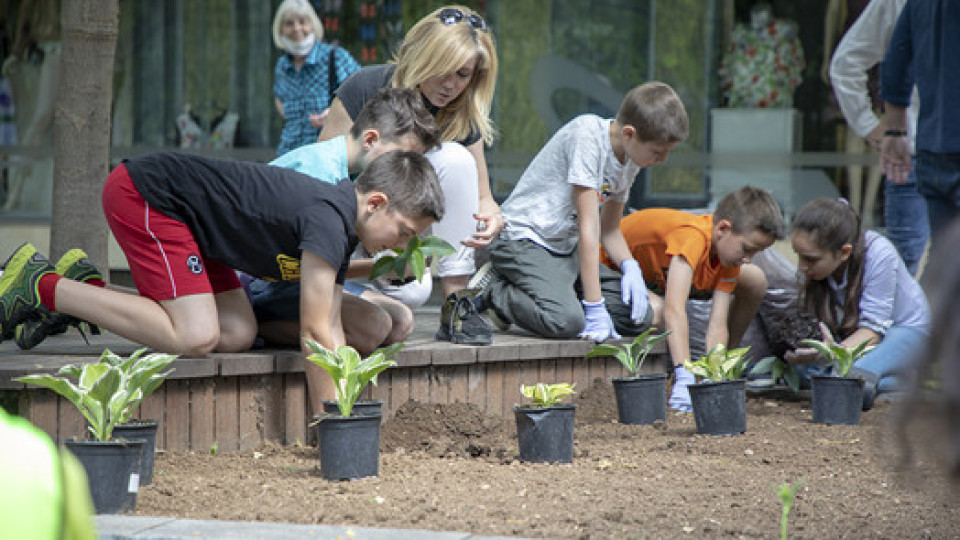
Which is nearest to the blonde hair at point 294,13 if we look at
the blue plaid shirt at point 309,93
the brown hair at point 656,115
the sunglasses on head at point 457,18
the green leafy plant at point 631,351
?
the blue plaid shirt at point 309,93

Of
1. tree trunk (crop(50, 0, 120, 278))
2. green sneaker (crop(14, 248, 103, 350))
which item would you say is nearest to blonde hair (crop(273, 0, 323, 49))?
tree trunk (crop(50, 0, 120, 278))

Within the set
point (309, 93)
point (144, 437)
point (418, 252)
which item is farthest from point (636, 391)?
point (309, 93)

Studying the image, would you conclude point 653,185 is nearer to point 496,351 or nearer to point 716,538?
point 496,351

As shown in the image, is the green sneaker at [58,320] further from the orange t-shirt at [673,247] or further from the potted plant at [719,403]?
the orange t-shirt at [673,247]

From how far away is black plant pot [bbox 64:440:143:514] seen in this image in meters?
2.80

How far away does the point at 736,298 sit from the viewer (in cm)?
543

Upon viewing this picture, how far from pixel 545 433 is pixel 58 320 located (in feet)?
5.57

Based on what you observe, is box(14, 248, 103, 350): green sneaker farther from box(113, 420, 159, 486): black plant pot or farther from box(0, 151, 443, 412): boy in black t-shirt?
box(113, 420, 159, 486): black plant pot

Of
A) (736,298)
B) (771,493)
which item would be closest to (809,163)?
(736,298)

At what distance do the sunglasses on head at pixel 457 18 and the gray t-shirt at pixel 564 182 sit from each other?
0.66m

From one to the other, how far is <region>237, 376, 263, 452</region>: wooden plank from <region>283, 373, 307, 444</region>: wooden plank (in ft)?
0.31

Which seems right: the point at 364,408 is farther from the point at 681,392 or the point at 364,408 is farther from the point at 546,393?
the point at 681,392

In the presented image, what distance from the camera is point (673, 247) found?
199 inches

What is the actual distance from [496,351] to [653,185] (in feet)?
15.4
